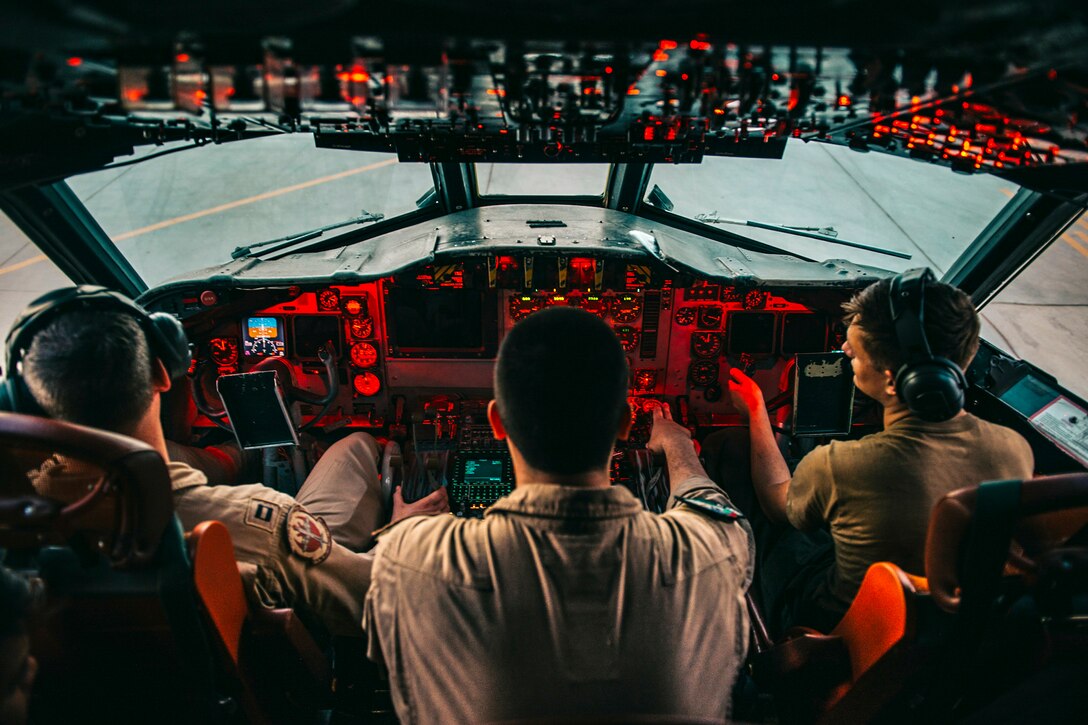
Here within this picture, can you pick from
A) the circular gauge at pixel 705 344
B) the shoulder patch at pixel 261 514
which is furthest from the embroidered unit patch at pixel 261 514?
the circular gauge at pixel 705 344

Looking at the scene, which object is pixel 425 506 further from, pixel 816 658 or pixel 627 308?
pixel 816 658

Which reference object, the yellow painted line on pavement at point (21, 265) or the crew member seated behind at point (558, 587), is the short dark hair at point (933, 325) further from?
the yellow painted line on pavement at point (21, 265)

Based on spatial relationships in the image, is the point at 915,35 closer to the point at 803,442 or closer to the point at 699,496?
the point at 699,496

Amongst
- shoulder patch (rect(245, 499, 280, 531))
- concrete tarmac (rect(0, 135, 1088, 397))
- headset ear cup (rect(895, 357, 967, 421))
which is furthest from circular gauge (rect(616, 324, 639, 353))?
concrete tarmac (rect(0, 135, 1088, 397))

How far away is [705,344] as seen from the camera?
3111 mm

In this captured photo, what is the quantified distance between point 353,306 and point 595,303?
1108 millimetres

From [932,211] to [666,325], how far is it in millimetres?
6362

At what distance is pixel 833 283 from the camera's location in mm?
2629

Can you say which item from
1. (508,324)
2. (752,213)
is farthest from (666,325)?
(752,213)

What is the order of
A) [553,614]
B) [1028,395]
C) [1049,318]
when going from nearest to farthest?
[553,614] < [1028,395] < [1049,318]

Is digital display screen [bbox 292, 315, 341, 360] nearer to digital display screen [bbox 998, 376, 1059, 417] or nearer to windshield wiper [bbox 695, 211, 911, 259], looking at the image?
windshield wiper [bbox 695, 211, 911, 259]

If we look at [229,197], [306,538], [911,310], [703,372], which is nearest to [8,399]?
[306,538]

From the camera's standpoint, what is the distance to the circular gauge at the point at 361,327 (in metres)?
3.01

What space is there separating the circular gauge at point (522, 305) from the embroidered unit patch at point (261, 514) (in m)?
1.59
